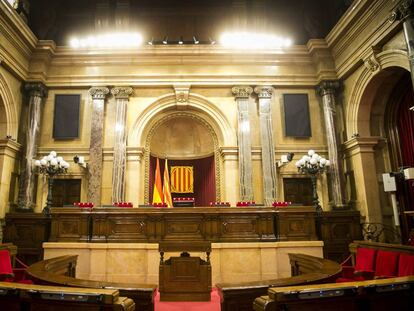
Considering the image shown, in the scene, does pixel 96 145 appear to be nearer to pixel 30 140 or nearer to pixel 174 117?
pixel 30 140

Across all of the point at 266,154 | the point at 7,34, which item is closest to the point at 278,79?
the point at 266,154

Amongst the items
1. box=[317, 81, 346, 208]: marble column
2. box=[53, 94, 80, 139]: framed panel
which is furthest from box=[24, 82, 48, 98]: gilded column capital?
box=[317, 81, 346, 208]: marble column

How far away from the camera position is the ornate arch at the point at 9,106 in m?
10.1

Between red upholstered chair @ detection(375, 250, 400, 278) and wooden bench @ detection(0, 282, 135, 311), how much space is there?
4241 millimetres

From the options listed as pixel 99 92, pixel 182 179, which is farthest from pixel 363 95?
pixel 99 92

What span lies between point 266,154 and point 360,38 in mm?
4522

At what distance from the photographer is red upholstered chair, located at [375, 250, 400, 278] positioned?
Answer: 5070mm

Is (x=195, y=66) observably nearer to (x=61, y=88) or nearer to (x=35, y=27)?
(x=61, y=88)

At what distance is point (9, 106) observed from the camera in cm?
1049

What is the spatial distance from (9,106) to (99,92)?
281cm

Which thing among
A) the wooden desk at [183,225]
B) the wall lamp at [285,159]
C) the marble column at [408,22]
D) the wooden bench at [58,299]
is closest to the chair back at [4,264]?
the wooden desk at [183,225]

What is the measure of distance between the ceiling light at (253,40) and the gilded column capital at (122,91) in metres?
3.83

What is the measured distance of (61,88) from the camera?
1177 centimetres

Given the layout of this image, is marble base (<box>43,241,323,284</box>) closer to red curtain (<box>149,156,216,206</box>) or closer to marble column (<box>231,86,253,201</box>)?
marble column (<box>231,86,253,201</box>)
